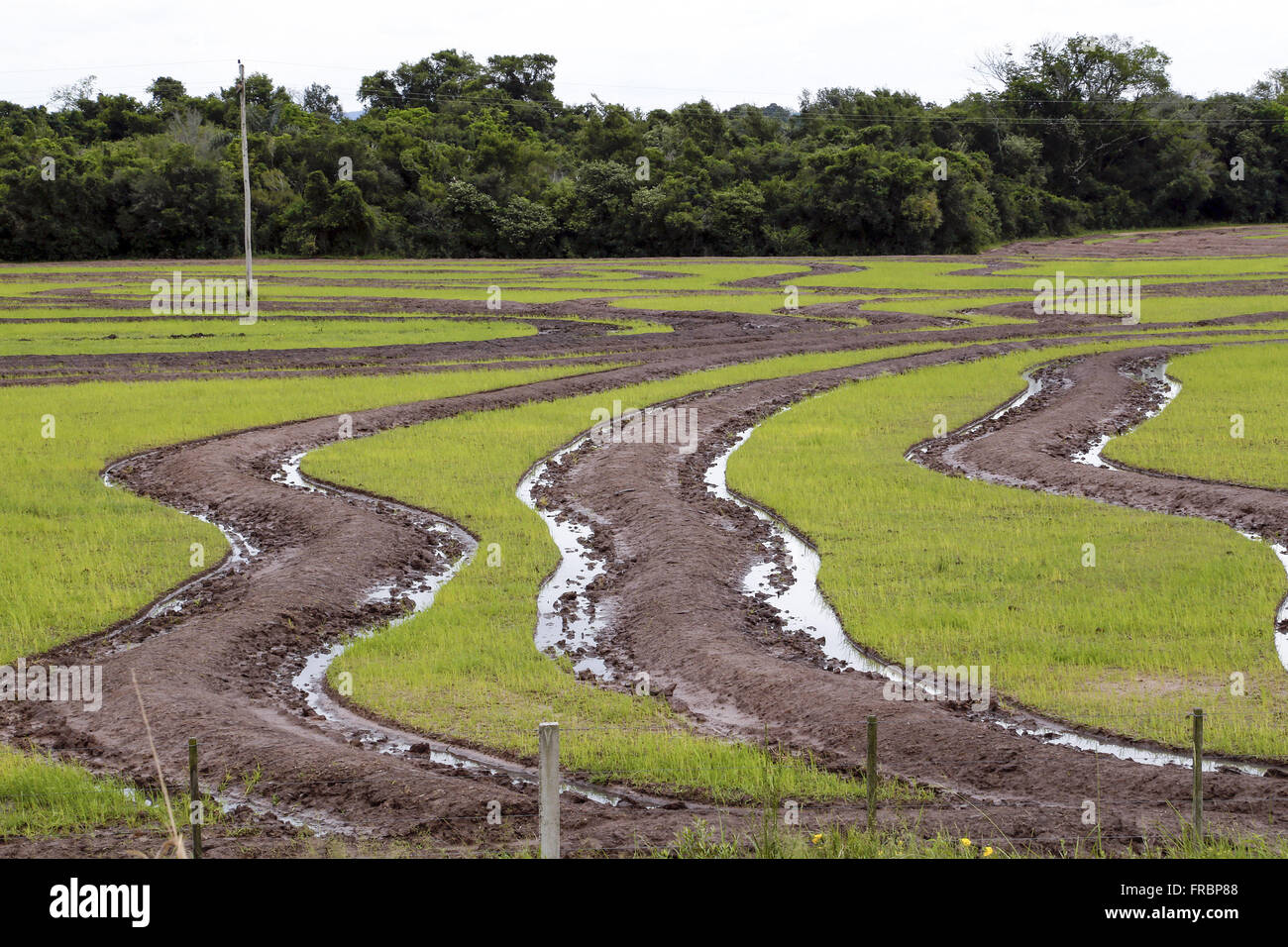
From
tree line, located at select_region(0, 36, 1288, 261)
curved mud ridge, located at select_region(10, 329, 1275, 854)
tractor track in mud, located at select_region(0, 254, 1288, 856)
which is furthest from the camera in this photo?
tree line, located at select_region(0, 36, 1288, 261)

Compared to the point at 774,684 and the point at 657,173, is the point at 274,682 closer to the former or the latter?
the point at 774,684

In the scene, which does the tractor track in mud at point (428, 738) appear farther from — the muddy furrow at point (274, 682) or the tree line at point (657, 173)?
the tree line at point (657, 173)

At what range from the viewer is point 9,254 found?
2773 inches

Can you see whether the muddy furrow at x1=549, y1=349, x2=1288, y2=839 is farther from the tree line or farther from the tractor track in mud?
the tree line

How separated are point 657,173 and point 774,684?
72.2 metres

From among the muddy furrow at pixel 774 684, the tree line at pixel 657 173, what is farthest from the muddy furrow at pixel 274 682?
the tree line at pixel 657 173

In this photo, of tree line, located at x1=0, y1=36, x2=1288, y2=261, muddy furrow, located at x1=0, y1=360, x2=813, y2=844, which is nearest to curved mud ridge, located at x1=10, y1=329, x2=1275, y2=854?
muddy furrow, located at x1=0, y1=360, x2=813, y2=844

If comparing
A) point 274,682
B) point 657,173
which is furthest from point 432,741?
point 657,173

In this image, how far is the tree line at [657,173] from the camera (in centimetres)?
7206

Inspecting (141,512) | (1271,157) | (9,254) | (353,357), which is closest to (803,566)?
(141,512)

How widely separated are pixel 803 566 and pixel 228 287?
41824mm

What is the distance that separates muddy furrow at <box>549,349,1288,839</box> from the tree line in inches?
2256

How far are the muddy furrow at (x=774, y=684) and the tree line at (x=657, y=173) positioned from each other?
57.3m

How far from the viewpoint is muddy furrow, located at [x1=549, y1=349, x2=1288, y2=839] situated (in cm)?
824
